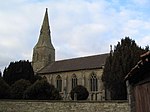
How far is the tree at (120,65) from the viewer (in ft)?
127

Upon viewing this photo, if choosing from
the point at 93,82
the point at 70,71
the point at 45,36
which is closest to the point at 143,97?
the point at 93,82

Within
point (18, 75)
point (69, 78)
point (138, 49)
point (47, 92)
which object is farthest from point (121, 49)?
point (18, 75)

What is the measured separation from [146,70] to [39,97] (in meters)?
34.0

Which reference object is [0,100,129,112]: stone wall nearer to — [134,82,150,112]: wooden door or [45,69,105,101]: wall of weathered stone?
[134,82,150,112]: wooden door

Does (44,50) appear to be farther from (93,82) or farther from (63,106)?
(63,106)

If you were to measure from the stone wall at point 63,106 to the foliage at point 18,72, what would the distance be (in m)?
20.3

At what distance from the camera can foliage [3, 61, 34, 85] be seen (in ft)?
168

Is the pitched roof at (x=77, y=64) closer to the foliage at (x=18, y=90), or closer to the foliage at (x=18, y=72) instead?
the foliage at (x=18, y=72)

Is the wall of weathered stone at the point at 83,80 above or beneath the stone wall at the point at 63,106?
above

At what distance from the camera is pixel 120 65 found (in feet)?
130

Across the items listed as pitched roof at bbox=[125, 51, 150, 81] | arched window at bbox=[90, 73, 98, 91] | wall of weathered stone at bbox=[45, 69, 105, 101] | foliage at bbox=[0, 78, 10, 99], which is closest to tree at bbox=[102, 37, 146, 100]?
wall of weathered stone at bbox=[45, 69, 105, 101]

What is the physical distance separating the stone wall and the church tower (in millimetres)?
34112

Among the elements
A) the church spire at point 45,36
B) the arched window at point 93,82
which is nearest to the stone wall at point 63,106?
the arched window at point 93,82

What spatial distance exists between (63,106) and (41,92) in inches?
506
